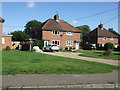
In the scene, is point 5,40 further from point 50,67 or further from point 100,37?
point 100,37

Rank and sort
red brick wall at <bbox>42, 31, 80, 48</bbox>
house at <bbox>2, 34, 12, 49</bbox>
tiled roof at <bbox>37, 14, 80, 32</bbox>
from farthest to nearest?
tiled roof at <bbox>37, 14, 80, 32</bbox>, red brick wall at <bbox>42, 31, 80, 48</bbox>, house at <bbox>2, 34, 12, 49</bbox>

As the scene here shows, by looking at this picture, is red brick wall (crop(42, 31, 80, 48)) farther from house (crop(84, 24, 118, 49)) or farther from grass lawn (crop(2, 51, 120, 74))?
grass lawn (crop(2, 51, 120, 74))

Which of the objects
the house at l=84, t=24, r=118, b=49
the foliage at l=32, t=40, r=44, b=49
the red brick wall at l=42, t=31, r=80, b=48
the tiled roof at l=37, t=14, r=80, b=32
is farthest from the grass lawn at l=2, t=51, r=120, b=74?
the house at l=84, t=24, r=118, b=49

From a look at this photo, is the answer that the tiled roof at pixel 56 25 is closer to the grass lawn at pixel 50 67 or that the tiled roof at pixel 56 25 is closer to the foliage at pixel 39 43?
the foliage at pixel 39 43

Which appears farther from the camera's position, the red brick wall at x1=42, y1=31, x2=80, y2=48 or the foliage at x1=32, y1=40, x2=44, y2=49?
the red brick wall at x1=42, y1=31, x2=80, y2=48

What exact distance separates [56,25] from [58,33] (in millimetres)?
2419

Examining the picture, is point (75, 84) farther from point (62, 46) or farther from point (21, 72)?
point (62, 46)

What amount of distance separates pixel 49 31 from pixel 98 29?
2127 centimetres

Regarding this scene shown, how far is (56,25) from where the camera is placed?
41.0 metres

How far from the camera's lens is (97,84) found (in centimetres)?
677

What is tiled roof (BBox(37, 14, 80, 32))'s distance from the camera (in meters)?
39.2

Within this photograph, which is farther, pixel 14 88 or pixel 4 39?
pixel 4 39

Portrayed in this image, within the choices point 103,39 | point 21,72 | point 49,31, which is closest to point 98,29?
point 103,39

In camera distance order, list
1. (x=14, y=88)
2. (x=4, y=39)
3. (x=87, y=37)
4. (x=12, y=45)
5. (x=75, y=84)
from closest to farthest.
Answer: (x=14, y=88) < (x=75, y=84) < (x=4, y=39) < (x=12, y=45) < (x=87, y=37)
